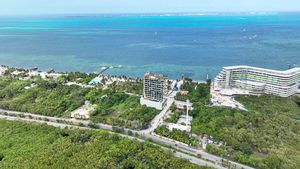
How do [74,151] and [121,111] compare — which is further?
[121,111]

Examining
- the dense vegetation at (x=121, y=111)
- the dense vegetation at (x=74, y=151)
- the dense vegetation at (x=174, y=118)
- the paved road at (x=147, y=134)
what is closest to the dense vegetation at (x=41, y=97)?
the paved road at (x=147, y=134)

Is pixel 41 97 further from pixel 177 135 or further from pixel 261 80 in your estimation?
pixel 261 80

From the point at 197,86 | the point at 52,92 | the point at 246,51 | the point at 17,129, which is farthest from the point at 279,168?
the point at 246,51

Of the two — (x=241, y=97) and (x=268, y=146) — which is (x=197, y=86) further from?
(x=268, y=146)

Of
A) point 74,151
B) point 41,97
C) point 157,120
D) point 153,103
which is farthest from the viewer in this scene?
point 41,97

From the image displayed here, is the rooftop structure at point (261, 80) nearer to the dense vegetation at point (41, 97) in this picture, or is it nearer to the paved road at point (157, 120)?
the paved road at point (157, 120)

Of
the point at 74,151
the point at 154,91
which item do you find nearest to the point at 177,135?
the point at 154,91
